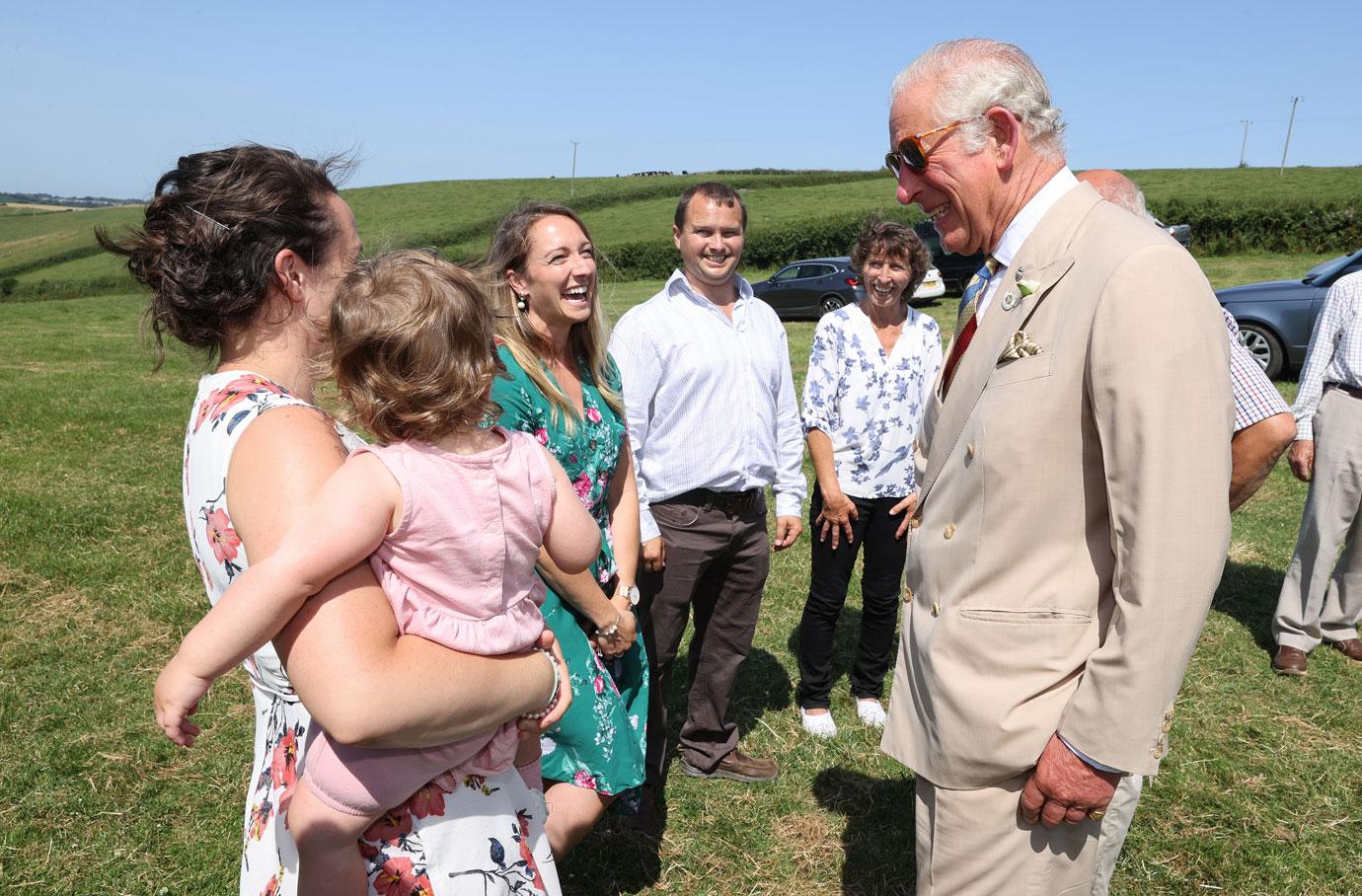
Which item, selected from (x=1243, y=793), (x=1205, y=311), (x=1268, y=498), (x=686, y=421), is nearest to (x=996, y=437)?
(x=1205, y=311)

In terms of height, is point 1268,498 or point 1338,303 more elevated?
point 1338,303

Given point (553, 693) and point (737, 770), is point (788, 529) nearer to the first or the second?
point (737, 770)

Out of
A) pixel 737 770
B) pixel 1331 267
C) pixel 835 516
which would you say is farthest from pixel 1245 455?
pixel 1331 267

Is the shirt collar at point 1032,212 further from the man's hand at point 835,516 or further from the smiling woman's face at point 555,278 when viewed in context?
the man's hand at point 835,516

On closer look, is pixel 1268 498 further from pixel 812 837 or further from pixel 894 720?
pixel 894 720

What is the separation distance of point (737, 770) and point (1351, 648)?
3.81 metres

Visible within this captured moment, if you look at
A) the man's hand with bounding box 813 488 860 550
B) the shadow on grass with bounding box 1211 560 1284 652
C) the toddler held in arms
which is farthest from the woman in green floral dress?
the shadow on grass with bounding box 1211 560 1284 652

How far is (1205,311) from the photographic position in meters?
1.84

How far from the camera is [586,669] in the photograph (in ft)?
9.37

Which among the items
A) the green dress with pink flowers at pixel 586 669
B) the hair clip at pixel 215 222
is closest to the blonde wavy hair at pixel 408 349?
the hair clip at pixel 215 222

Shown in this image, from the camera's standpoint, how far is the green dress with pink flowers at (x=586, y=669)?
9.23 ft

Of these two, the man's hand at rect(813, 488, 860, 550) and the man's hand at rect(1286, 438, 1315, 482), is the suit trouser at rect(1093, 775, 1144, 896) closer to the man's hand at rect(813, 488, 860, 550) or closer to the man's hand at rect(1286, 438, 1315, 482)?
the man's hand at rect(813, 488, 860, 550)

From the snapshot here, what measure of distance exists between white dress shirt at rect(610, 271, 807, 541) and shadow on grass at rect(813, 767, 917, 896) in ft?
4.64

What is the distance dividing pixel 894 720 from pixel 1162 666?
2.48 ft
